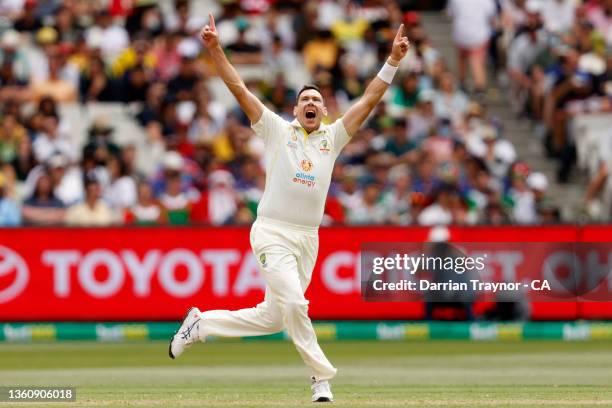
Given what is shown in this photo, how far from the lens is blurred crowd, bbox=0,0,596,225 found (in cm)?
2019

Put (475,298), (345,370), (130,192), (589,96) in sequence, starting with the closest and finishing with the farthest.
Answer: (345,370)
(475,298)
(130,192)
(589,96)

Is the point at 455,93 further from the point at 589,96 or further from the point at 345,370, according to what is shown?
the point at 345,370

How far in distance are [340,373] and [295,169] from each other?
345 centimetres

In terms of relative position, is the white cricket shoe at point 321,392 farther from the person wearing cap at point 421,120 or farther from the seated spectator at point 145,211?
the person wearing cap at point 421,120

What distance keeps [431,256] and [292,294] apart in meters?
7.60

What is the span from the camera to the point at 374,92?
450 inches

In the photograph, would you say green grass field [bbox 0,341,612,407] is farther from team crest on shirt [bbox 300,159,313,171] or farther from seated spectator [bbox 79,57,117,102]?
seated spectator [bbox 79,57,117,102]

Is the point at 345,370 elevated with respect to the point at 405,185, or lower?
lower

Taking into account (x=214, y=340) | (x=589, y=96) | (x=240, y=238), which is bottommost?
(x=214, y=340)

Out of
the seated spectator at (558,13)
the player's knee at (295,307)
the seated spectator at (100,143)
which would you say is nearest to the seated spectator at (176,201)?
the seated spectator at (100,143)

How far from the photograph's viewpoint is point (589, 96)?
23312 mm

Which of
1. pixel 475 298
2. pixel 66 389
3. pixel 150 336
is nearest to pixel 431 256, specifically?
pixel 475 298

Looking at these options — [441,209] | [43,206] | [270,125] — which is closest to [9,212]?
[43,206]

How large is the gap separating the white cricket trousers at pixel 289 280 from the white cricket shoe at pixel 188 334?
0.50 metres
